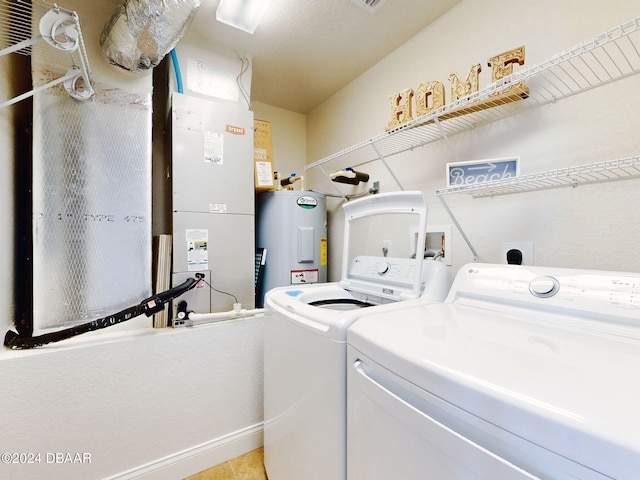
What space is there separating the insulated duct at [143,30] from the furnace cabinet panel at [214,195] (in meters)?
0.27

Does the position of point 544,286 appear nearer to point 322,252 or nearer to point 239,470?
point 322,252

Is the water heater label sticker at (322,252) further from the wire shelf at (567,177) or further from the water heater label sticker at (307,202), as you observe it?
the wire shelf at (567,177)

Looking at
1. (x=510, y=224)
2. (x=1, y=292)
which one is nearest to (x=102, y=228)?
(x=1, y=292)

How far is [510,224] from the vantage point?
1384 millimetres

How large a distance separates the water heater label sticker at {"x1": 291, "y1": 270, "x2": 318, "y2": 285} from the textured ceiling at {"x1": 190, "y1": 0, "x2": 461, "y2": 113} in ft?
5.29

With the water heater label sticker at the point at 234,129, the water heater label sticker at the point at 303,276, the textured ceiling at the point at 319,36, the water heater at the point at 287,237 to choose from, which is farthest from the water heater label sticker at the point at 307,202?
the textured ceiling at the point at 319,36

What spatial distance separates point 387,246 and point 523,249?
855 millimetres

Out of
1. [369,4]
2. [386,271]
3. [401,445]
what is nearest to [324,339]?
[401,445]

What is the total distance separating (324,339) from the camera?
36.4 inches

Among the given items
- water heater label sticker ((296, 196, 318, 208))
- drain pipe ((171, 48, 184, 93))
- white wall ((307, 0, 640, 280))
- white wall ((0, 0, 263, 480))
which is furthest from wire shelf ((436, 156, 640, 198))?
drain pipe ((171, 48, 184, 93))

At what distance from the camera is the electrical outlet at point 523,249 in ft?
4.29

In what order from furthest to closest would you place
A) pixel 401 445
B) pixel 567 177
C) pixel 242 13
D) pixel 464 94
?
pixel 242 13 → pixel 464 94 → pixel 567 177 → pixel 401 445

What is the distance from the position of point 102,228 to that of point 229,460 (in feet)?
4.95

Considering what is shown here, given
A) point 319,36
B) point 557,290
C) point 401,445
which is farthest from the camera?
point 319,36
